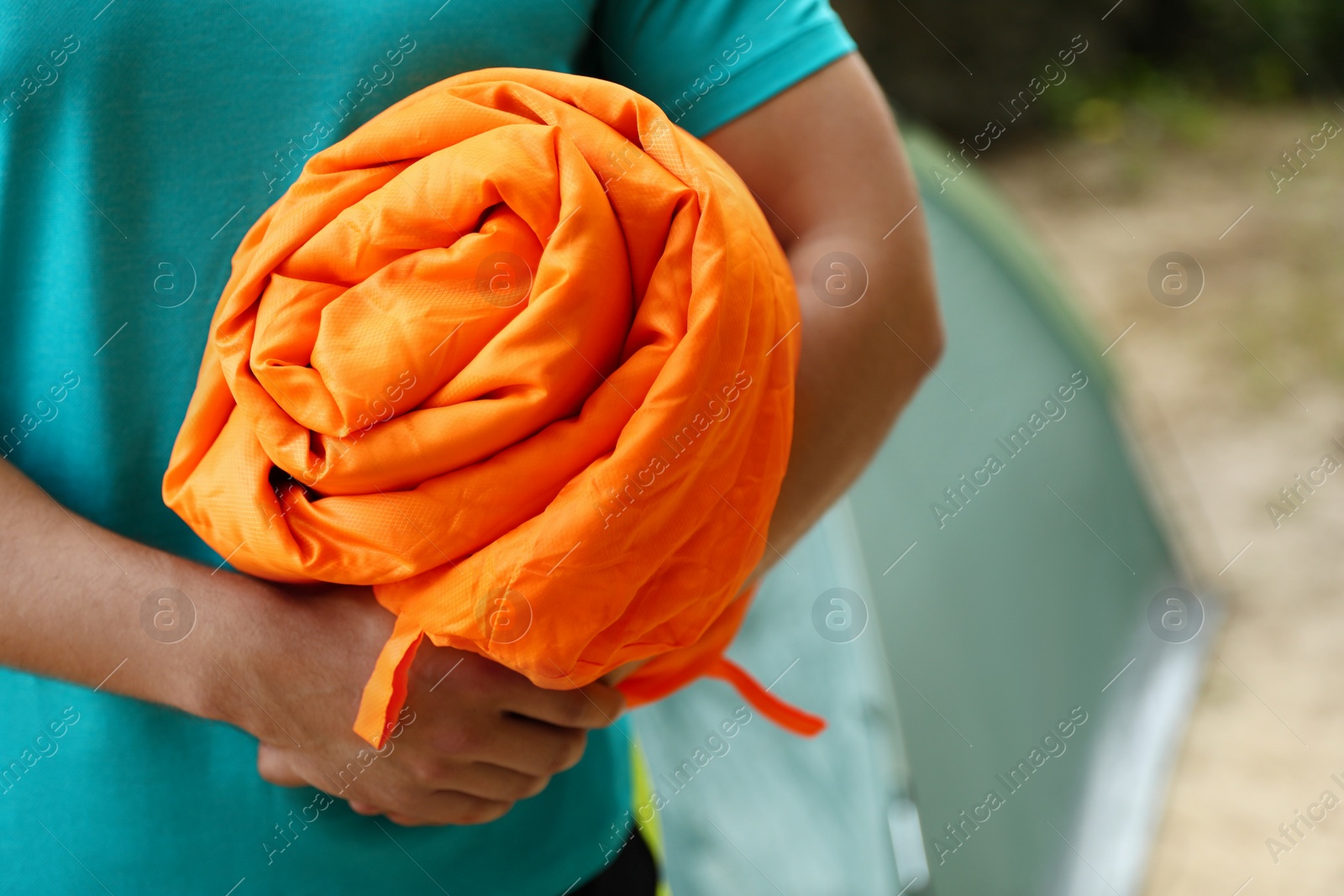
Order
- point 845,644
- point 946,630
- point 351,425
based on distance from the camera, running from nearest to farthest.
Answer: point 351,425
point 845,644
point 946,630

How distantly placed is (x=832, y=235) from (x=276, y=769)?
Answer: 0.41 metres

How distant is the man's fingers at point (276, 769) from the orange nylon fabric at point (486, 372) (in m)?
0.10

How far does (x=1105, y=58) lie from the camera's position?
3955 millimetres

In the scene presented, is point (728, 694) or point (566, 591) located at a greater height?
point (566, 591)

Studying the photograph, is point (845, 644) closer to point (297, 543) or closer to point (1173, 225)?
point (297, 543)

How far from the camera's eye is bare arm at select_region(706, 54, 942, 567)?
0.60 metres

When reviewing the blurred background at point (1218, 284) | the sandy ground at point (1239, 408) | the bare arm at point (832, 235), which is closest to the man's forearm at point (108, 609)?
the bare arm at point (832, 235)

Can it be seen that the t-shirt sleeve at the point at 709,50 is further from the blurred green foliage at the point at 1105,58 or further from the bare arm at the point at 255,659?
the blurred green foliage at the point at 1105,58

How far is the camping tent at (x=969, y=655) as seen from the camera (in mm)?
1280

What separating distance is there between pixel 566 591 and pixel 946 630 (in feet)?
3.46

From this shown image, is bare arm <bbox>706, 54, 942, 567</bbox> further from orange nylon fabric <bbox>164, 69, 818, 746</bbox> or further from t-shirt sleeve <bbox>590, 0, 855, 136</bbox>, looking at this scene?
orange nylon fabric <bbox>164, 69, 818, 746</bbox>

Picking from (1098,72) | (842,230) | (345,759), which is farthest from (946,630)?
(1098,72)

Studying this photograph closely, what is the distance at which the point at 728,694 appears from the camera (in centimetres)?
132

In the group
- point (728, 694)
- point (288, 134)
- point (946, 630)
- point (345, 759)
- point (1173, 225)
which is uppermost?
point (288, 134)
